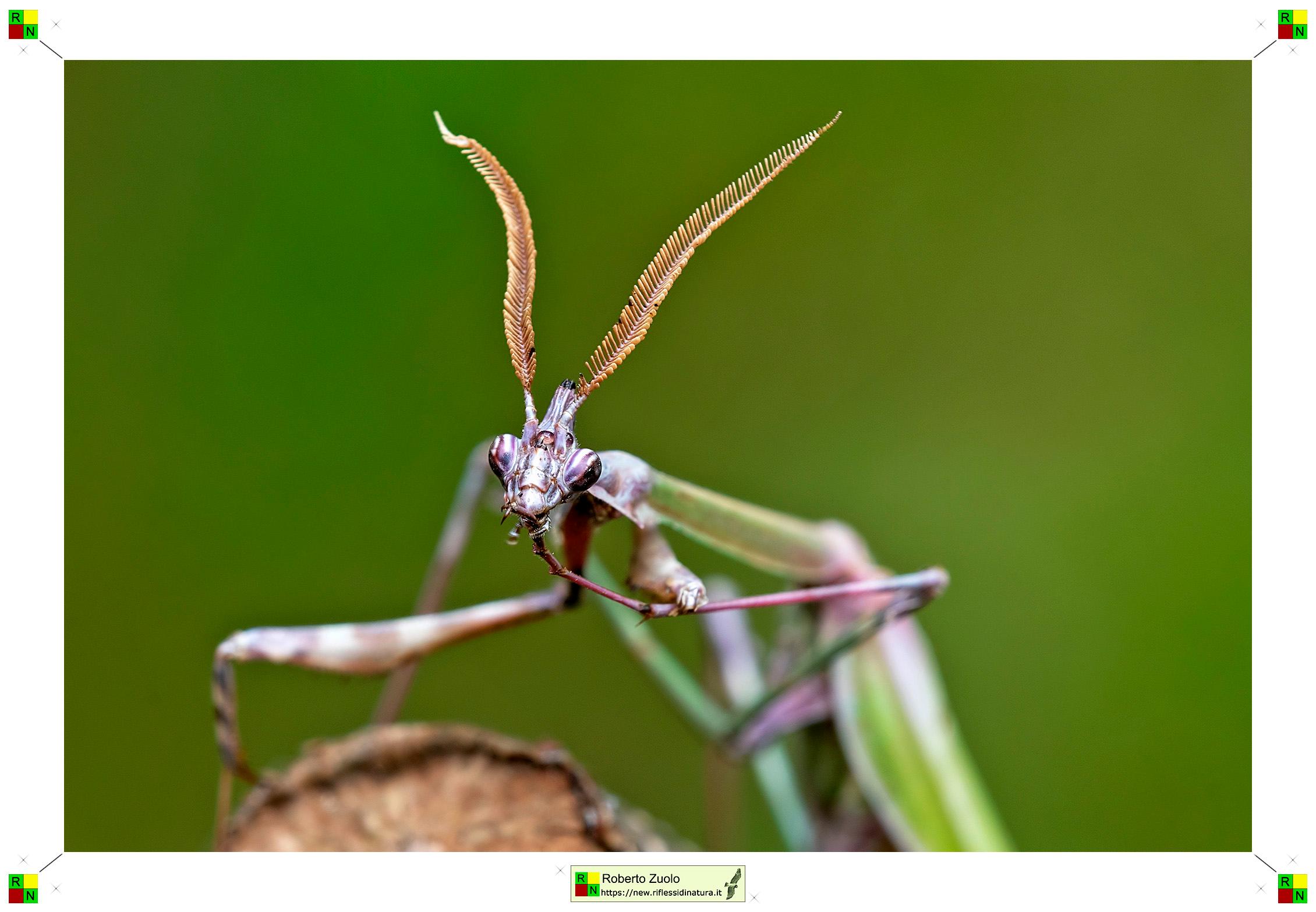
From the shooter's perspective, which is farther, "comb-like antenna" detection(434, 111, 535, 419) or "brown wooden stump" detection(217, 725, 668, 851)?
"brown wooden stump" detection(217, 725, 668, 851)

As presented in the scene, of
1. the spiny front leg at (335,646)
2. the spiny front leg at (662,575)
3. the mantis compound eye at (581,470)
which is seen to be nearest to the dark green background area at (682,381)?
the spiny front leg at (662,575)

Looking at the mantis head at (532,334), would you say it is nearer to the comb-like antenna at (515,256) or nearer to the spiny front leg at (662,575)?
the comb-like antenna at (515,256)

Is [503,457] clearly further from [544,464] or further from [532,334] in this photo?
[532,334]
